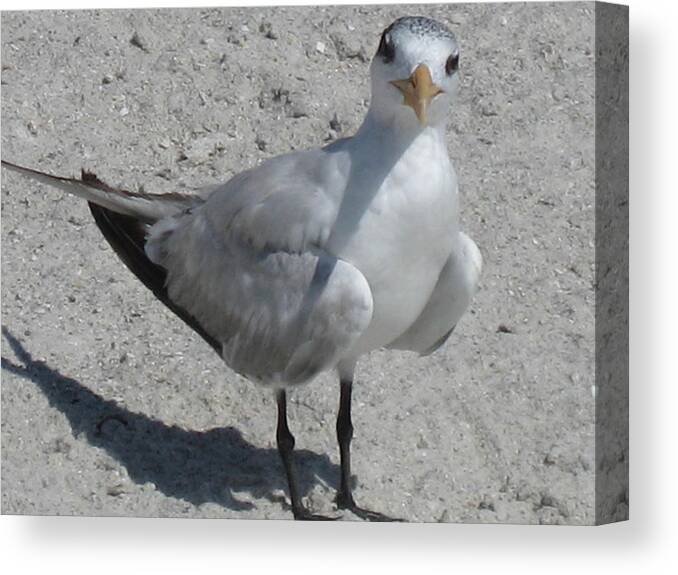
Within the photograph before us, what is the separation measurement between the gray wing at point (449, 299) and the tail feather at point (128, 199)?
0.63 m

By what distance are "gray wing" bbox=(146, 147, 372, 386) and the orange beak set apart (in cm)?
29

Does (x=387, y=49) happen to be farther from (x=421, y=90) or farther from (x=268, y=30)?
(x=268, y=30)

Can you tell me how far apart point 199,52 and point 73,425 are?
1.00m

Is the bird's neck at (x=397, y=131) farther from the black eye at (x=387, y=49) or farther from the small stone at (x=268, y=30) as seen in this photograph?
the small stone at (x=268, y=30)

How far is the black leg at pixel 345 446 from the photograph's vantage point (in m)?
4.87

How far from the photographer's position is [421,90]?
425 cm

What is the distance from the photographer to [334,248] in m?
4.44

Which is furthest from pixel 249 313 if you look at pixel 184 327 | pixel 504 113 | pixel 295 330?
pixel 504 113

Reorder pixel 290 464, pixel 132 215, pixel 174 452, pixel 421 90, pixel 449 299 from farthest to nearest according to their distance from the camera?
pixel 174 452
pixel 132 215
pixel 290 464
pixel 449 299
pixel 421 90

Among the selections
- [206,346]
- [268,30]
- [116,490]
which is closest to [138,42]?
[268,30]

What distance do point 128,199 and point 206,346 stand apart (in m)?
0.45

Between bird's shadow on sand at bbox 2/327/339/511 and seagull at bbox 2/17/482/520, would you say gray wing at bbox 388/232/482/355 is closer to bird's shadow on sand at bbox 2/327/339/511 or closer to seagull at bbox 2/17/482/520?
seagull at bbox 2/17/482/520

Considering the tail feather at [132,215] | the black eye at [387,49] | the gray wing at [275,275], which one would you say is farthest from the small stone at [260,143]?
the black eye at [387,49]

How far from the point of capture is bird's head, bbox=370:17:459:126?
14.0 feet
